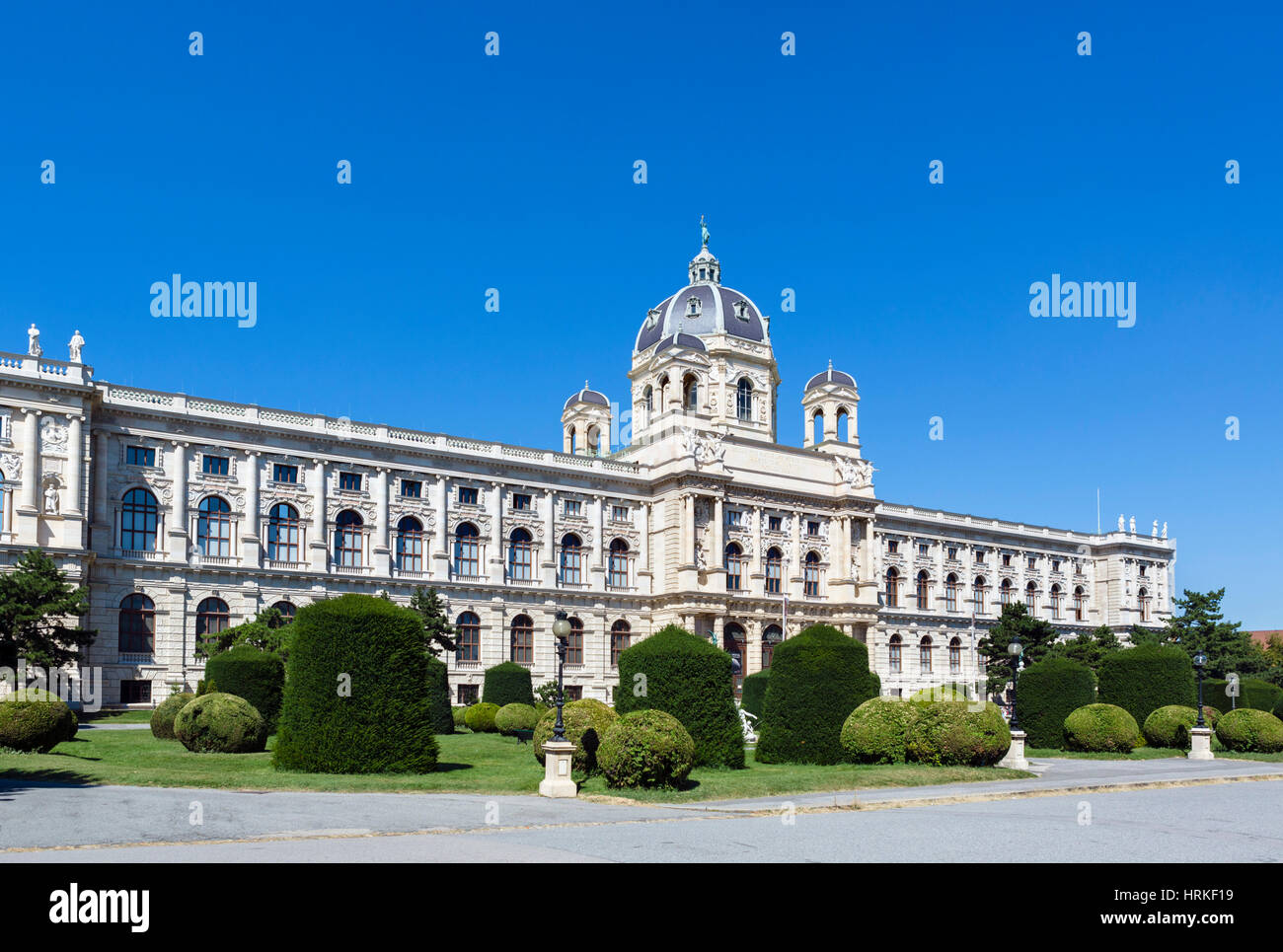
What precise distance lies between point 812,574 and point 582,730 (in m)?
54.5

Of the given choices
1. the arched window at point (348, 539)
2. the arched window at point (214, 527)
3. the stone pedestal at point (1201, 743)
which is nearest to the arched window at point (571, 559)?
the arched window at point (348, 539)

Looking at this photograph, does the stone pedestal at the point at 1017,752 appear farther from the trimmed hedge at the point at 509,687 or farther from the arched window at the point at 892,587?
the arched window at the point at 892,587

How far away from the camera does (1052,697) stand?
43375 millimetres

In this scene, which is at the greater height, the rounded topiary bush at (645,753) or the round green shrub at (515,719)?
the rounded topiary bush at (645,753)

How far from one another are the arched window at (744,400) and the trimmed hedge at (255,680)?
5273cm

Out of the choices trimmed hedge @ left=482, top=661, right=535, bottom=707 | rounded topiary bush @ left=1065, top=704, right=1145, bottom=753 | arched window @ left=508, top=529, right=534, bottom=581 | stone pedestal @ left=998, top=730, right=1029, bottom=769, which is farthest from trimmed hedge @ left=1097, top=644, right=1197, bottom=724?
arched window @ left=508, top=529, right=534, bottom=581

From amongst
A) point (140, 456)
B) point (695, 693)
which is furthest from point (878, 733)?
point (140, 456)

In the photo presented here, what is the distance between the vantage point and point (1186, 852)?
53.2ft

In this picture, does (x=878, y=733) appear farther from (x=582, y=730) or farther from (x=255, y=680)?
(x=255, y=680)

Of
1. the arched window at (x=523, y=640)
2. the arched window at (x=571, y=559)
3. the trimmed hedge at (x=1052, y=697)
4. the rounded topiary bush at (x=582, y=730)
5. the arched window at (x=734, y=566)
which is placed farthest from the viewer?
the arched window at (x=734, y=566)

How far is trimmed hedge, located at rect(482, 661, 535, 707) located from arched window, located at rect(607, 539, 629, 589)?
20283 mm

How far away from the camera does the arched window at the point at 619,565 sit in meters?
74.0
